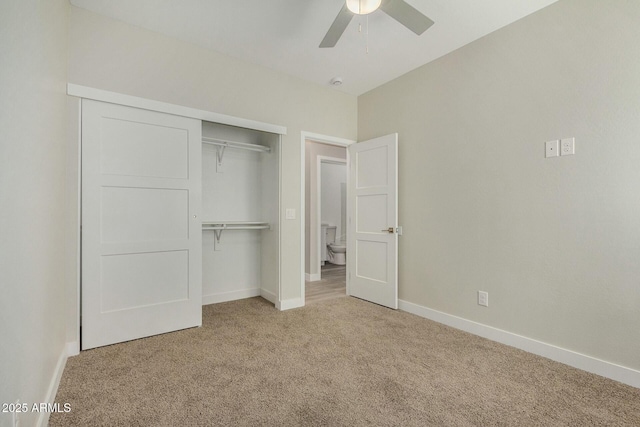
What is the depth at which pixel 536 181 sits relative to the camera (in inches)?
96.3

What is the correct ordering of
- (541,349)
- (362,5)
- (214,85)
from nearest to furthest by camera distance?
(362,5) < (541,349) < (214,85)

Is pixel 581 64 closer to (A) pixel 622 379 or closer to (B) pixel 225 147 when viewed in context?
(A) pixel 622 379

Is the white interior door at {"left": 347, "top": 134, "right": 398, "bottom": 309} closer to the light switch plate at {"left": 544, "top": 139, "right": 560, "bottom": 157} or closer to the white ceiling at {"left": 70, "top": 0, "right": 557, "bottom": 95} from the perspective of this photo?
the white ceiling at {"left": 70, "top": 0, "right": 557, "bottom": 95}

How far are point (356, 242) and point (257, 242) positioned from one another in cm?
131

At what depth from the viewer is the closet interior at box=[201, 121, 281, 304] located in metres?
3.61

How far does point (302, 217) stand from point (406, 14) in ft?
7.42

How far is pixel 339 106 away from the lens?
398 centimetres

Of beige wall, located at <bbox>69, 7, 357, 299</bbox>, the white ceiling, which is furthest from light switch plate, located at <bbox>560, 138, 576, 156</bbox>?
beige wall, located at <bbox>69, 7, 357, 299</bbox>

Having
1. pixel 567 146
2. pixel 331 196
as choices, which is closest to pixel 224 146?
pixel 567 146

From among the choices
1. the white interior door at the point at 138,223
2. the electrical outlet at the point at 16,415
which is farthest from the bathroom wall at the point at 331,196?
the electrical outlet at the point at 16,415

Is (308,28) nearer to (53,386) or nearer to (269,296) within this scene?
(269,296)

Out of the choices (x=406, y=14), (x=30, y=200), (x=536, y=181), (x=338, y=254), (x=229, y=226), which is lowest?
(x=338, y=254)

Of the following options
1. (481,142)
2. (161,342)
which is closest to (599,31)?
(481,142)

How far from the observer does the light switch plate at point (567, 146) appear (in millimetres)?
2244
